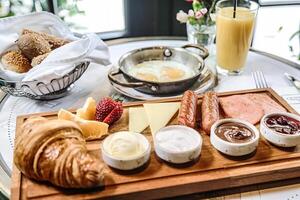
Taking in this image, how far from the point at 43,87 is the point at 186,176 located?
54cm

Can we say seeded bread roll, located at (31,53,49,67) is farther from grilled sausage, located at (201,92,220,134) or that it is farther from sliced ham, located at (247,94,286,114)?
sliced ham, located at (247,94,286,114)

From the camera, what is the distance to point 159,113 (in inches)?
42.5

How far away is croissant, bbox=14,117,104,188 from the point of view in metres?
0.80

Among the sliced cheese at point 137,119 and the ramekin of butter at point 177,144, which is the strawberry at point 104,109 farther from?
the ramekin of butter at point 177,144

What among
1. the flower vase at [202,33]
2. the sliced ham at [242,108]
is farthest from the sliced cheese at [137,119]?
the flower vase at [202,33]

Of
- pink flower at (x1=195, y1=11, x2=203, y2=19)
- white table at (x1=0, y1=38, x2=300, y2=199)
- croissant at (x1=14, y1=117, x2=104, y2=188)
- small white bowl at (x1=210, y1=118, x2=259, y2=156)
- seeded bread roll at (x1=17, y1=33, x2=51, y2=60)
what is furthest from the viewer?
pink flower at (x1=195, y1=11, x2=203, y2=19)

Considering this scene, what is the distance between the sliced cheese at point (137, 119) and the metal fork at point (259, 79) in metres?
0.46

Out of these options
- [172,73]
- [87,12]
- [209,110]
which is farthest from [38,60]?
[87,12]

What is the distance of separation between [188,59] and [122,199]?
0.69m

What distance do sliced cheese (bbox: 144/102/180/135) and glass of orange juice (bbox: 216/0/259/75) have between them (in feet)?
1.24

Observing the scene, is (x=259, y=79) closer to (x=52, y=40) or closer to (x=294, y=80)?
(x=294, y=80)

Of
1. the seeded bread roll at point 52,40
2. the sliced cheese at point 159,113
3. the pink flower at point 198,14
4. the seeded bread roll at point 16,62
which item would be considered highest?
the pink flower at point 198,14

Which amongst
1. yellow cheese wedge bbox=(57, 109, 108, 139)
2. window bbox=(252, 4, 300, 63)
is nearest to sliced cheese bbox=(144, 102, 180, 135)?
yellow cheese wedge bbox=(57, 109, 108, 139)

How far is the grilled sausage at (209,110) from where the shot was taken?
3.30 feet
